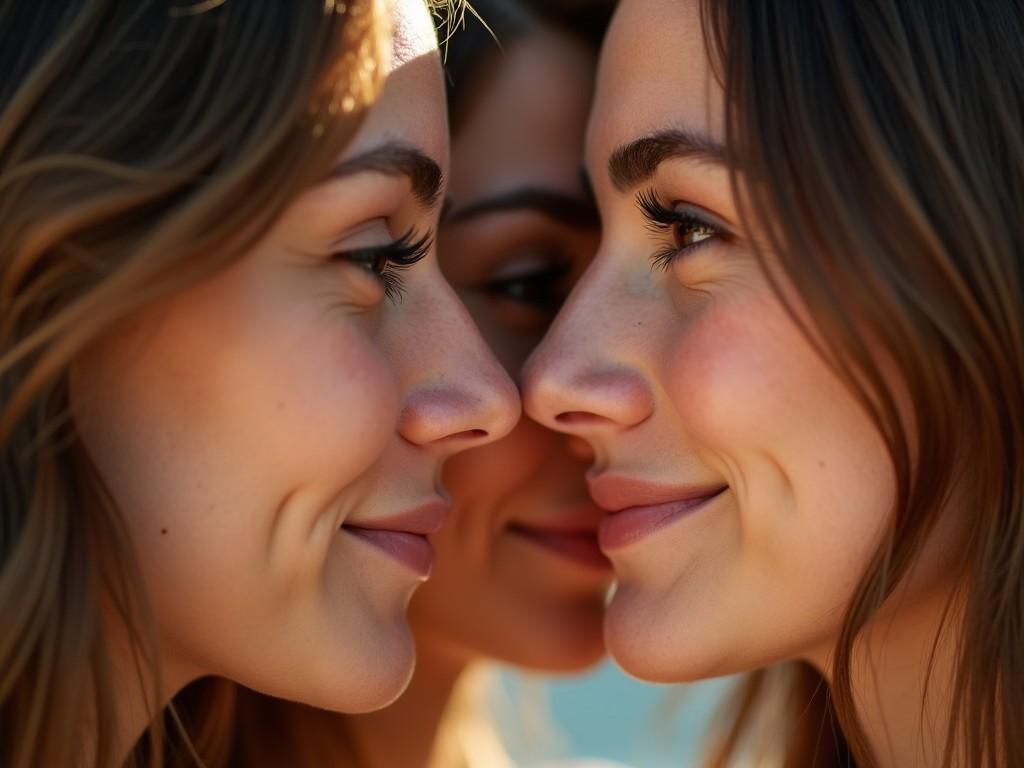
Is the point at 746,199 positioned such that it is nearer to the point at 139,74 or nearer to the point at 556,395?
the point at 556,395

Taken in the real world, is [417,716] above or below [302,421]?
below

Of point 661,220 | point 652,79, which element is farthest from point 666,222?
point 652,79

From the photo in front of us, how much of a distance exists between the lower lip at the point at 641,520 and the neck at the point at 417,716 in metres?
0.75

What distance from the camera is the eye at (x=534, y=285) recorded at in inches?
121

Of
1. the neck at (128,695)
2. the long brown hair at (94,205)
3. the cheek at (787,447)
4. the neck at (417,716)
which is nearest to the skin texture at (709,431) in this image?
the cheek at (787,447)

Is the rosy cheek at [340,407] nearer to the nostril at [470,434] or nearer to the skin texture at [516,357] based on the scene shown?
the nostril at [470,434]

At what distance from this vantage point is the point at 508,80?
3.09 m

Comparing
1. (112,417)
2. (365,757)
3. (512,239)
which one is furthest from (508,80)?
(365,757)

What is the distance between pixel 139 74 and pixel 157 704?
0.99 meters

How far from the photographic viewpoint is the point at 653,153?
237 centimetres

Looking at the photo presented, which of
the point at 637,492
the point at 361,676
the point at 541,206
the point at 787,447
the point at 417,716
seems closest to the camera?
the point at 787,447

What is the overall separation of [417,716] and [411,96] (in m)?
1.68

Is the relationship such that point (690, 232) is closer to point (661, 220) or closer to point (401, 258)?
point (661, 220)

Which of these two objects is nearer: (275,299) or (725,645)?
(275,299)
